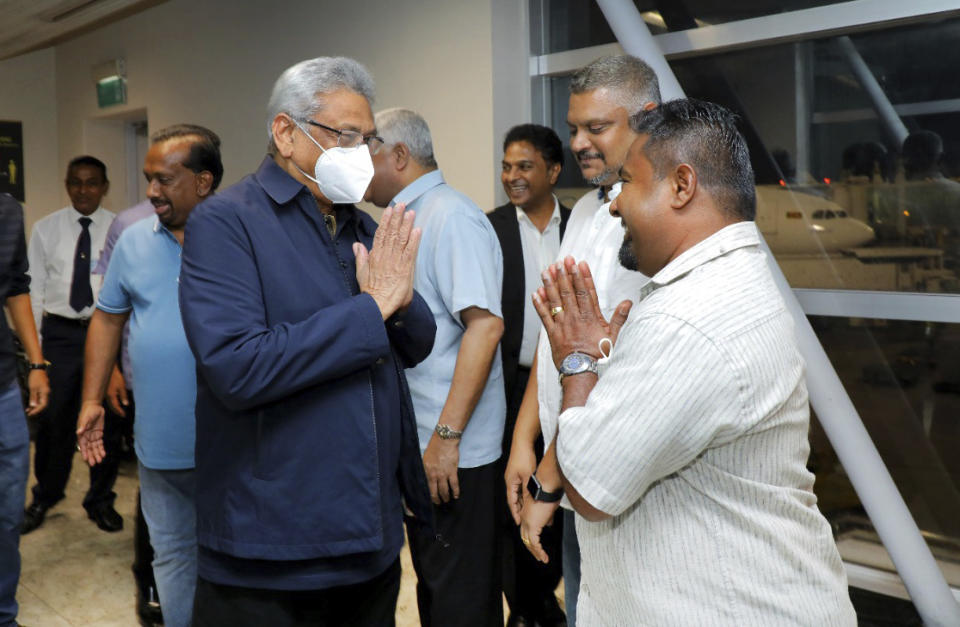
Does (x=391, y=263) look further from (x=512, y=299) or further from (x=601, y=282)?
(x=512, y=299)

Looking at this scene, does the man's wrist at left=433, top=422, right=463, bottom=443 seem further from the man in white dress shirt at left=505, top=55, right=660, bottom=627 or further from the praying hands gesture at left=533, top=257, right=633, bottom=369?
the praying hands gesture at left=533, top=257, right=633, bottom=369

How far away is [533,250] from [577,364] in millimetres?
1840

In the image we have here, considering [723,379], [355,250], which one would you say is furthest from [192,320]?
[723,379]

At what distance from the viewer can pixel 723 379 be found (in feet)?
3.54

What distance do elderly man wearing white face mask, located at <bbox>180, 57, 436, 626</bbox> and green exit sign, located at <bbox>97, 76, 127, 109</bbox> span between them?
5.43m

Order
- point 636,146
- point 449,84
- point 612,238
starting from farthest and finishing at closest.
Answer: point 449,84
point 612,238
point 636,146

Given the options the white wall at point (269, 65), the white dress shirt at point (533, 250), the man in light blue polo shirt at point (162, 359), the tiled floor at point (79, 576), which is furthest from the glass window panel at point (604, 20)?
the tiled floor at point (79, 576)

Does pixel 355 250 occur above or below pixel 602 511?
above

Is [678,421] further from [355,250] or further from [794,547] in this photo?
[355,250]

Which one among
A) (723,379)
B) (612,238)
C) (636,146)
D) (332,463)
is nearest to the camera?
(723,379)

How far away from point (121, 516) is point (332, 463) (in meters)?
3.16

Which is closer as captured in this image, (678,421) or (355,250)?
(678,421)

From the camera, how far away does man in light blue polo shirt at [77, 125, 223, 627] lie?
7.46 ft

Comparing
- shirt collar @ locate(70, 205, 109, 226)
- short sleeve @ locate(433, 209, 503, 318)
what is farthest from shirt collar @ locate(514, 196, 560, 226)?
shirt collar @ locate(70, 205, 109, 226)
